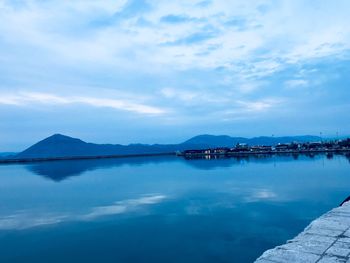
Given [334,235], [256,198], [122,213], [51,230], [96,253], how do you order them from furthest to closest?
[256,198] < [122,213] < [51,230] < [96,253] < [334,235]

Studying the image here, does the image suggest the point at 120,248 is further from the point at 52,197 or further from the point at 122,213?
the point at 52,197

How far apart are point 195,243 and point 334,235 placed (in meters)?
4.43

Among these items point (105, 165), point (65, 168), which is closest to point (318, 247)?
point (65, 168)

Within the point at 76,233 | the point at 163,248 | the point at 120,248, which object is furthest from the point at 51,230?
the point at 163,248

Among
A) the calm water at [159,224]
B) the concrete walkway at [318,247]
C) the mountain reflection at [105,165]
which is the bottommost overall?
the calm water at [159,224]

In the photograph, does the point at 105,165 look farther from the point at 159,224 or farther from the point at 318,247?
the point at 318,247

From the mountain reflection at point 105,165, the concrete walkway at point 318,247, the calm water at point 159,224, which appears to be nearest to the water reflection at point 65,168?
the mountain reflection at point 105,165

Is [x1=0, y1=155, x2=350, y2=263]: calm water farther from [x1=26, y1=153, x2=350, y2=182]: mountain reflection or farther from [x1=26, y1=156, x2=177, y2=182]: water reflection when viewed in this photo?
[x1=26, y1=153, x2=350, y2=182]: mountain reflection

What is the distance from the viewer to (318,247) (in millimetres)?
4633

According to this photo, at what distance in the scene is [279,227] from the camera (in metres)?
10.1

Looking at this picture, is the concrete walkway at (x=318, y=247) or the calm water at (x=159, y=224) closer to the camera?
the concrete walkway at (x=318, y=247)

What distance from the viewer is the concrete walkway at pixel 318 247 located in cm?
423

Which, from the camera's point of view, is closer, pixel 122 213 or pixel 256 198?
pixel 122 213

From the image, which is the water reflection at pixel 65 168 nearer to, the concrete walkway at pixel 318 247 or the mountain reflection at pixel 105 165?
the mountain reflection at pixel 105 165
